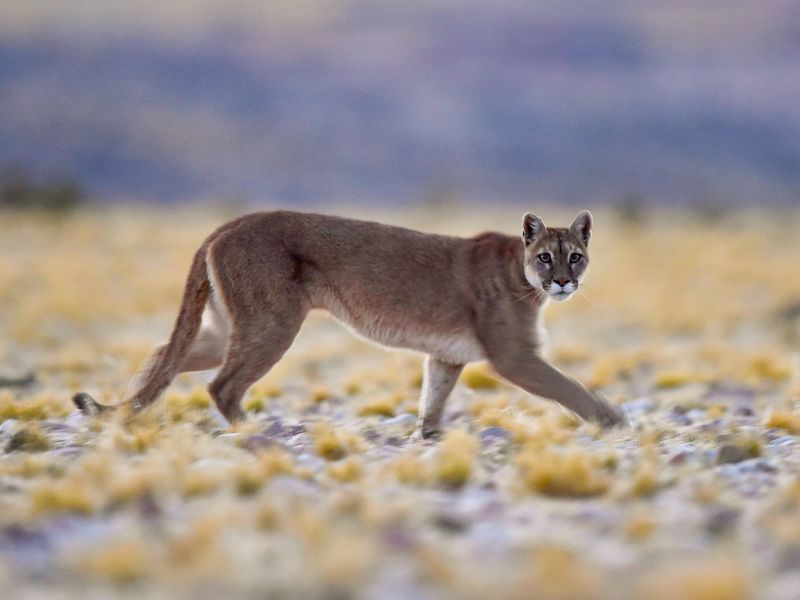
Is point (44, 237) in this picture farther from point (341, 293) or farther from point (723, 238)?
point (341, 293)

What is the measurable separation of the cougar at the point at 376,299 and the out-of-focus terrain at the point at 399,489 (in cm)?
37

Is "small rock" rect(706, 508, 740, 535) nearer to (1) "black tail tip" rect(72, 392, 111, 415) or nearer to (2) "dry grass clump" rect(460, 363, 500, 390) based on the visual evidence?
(1) "black tail tip" rect(72, 392, 111, 415)

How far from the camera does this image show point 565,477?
20.9 feet

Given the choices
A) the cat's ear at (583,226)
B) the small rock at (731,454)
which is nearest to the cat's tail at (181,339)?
the cat's ear at (583,226)

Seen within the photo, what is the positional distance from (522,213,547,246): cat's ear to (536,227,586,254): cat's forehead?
0.08m

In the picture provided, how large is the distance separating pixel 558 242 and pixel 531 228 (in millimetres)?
341

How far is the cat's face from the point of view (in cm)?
910

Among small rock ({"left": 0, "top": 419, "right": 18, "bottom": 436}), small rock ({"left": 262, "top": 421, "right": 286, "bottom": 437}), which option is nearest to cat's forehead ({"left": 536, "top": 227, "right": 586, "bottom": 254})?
small rock ({"left": 262, "top": 421, "right": 286, "bottom": 437})

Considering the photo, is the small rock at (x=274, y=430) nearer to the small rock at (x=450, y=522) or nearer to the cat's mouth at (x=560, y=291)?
the cat's mouth at (x=560, y=291)

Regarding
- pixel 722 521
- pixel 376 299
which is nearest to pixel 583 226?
pixel 376 299

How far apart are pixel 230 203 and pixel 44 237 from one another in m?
20.2

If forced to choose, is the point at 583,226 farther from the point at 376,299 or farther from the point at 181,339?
the point at 181,339

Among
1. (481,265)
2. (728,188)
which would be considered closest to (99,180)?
(728,188)

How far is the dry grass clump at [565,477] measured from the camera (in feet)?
20.7
